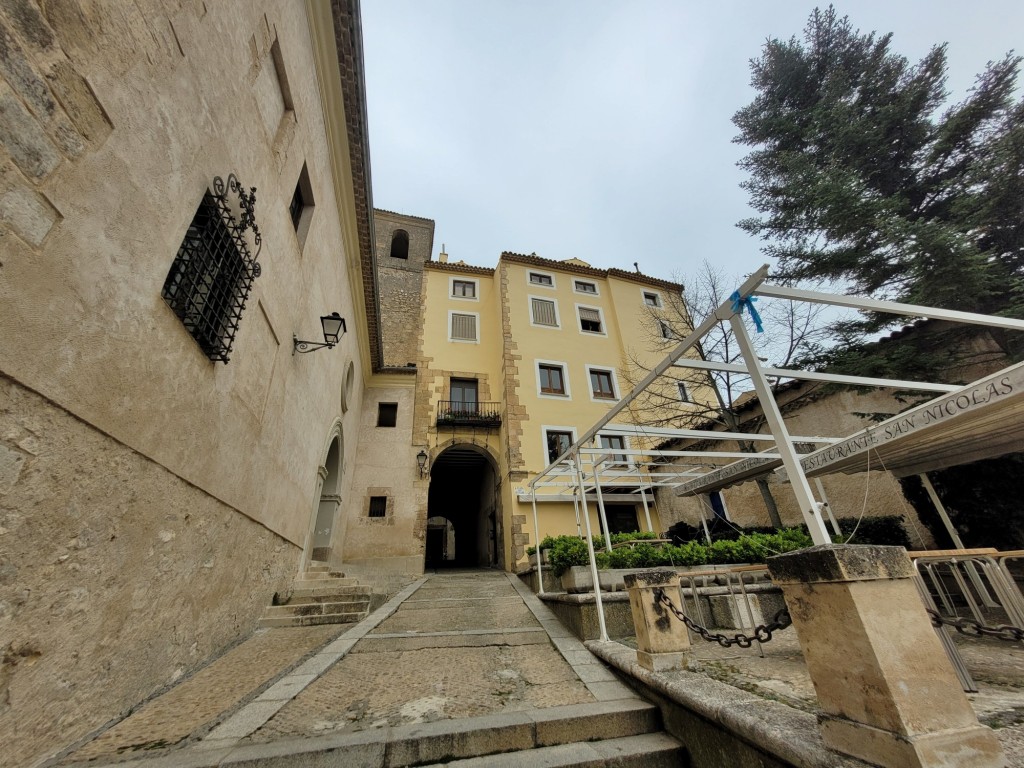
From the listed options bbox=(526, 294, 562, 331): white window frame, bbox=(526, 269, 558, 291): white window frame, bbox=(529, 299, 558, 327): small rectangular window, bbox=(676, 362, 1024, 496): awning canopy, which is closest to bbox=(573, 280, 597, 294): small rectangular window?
bbox=(526, 269, 558, 291): white window frame

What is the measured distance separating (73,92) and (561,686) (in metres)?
5.00

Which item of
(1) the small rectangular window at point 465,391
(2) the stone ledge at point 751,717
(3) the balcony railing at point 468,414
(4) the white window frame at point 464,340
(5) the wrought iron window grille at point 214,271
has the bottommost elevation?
(2) the stone ledge at point 751,717

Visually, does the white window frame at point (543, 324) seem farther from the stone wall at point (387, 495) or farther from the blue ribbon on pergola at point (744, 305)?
the blue ribbon on pergola at point (744, 305)

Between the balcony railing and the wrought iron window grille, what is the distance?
959 centimetres

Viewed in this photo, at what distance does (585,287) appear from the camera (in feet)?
56.9

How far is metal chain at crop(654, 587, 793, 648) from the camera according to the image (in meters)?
2.16

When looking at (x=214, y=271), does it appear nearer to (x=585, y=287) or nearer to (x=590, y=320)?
(x=590, y=320)

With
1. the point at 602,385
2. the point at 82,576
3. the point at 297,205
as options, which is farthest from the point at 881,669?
the point at 602,385

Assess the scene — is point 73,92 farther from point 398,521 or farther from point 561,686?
point 398,521

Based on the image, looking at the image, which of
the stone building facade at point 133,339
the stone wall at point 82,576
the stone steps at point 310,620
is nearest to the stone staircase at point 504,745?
the stone wall at point 82,576

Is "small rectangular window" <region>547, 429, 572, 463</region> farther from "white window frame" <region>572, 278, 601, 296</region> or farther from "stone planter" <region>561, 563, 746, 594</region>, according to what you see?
"stone planter" <region>561, 563, 746, 594</region>

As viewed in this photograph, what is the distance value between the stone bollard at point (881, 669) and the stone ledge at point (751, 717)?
0.37ft

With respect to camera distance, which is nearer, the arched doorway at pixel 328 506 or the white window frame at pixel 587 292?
the arched doorway at pixel 328 506

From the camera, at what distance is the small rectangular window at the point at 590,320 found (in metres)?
16.4
